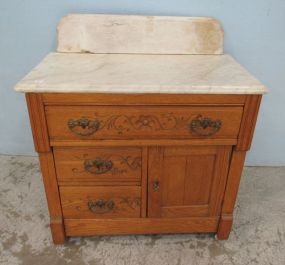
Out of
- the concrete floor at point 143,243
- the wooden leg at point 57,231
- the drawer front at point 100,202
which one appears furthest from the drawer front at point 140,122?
the concrete floor at point 143,243

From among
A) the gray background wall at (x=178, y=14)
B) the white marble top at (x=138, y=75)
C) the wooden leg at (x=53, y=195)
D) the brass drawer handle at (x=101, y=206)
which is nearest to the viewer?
the white marble top at (x=138, y=75)

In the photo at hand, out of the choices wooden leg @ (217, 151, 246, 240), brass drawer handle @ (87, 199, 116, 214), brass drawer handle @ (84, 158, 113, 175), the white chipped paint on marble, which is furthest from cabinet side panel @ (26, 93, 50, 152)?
wooden leg @ (217, 151, 246, 240)

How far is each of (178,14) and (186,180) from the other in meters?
0.74

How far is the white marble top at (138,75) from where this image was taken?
90cm

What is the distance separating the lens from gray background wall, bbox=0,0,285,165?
4.24 feet

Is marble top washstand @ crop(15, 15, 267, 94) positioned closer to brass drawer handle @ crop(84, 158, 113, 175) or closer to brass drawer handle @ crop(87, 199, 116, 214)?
brass drawer handle @ crop(84, 158, 113, 175)

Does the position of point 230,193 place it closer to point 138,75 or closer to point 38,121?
point 138,75

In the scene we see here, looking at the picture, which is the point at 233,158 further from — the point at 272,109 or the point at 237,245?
the point at 272,109

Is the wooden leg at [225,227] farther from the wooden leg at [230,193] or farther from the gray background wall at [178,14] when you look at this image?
the gray background wall at [178,14]

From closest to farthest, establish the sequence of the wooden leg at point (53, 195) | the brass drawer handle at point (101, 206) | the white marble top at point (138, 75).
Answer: the white marble top at point (138, 75)
the wooden leg at point (53, 195)
the brass drawer handle at point (101, 206)

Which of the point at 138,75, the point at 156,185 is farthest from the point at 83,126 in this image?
the point at 156,185

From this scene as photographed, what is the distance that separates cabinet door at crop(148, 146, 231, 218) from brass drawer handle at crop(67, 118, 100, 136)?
8.5 inches

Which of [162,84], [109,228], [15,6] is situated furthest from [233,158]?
[15,6]

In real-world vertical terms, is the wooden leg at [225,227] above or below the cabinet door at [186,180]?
below
